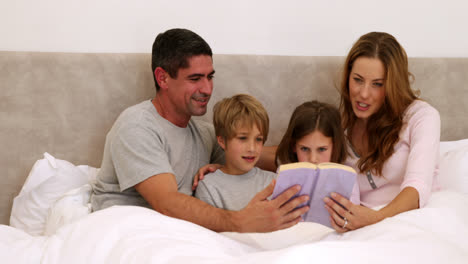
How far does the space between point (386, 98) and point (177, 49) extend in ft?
2.69

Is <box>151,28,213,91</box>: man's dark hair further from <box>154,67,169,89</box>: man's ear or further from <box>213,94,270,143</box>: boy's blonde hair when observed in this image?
<box>213,94,270,143</box>: boy's blonde hair

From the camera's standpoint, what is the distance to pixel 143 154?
1553 millimetres

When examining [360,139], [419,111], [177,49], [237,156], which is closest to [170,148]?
[237,156]

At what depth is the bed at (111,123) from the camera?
1387 millimetres

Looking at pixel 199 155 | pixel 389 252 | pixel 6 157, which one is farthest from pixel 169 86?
pixel 389 252

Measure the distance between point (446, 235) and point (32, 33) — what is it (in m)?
1.81

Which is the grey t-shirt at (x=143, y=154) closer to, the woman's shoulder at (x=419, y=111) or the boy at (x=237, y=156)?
the boy at (x=237, y=156)

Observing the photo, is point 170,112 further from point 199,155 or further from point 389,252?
point 389,252

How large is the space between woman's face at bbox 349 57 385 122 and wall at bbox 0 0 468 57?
50 cm

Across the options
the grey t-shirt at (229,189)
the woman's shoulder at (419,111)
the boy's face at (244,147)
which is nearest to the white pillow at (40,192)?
the grey t-shirt at (229,189)

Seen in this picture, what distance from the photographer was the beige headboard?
1.94 meters

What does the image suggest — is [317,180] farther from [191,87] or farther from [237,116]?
[191,87]

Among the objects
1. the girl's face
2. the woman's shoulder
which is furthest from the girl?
the woman's shoulder

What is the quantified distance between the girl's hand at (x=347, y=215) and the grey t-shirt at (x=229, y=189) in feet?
1.23
